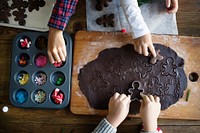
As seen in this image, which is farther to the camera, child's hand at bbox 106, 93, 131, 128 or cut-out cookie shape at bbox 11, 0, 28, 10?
cut-out cookie shape at bbox 11, 0, 28, 10

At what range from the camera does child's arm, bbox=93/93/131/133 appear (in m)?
0.84

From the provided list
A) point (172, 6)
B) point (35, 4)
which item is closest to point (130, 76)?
point (172, 6)

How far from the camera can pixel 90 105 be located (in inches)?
35.2

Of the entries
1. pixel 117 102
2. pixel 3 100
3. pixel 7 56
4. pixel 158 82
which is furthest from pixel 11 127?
pixel 158 82

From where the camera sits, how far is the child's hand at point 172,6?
919 millimetres

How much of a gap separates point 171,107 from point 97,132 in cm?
23

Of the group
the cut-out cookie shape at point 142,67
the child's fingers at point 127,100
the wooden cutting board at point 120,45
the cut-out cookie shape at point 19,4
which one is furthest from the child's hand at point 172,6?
the cut-out cookie shape at point 19,4

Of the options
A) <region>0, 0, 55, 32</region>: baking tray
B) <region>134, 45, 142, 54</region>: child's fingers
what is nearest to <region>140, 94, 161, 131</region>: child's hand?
<region>134, 45, 142, 54</region>: child's fingers

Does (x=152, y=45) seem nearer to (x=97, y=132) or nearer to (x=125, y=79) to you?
(x=125, y=79)

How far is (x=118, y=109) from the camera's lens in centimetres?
85

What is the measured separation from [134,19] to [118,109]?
10.2 inches

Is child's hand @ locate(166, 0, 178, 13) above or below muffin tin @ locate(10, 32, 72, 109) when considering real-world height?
above

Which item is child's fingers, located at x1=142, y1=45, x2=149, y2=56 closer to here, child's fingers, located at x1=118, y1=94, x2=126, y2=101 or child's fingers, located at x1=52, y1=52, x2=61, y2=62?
child's fingers, located at x1=118, y1=94, x2=126, y2=101

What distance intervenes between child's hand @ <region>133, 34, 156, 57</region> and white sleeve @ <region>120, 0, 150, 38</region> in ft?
0.05
